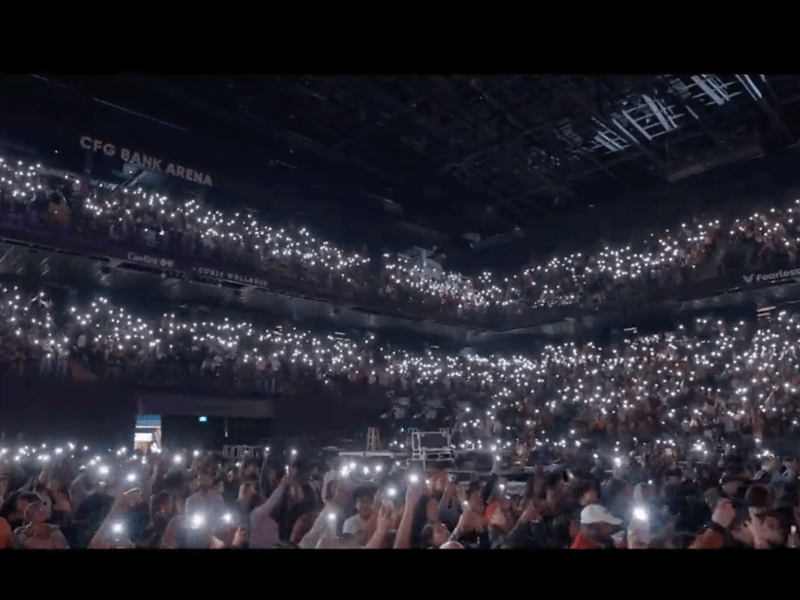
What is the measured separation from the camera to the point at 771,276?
749 inches

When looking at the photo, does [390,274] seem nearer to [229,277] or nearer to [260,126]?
[229,277]

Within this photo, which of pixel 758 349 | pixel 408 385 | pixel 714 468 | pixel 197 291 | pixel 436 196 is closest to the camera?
pixel 714 468

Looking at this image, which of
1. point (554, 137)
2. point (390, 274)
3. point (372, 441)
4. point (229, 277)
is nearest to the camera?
point (372, 441)

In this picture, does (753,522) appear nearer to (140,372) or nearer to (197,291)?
(140,372)

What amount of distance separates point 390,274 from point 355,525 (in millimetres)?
18377

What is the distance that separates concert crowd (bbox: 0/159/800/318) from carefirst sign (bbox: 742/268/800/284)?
0.27 metres

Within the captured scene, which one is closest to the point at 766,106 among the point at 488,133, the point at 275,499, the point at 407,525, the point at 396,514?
the point at 488,133

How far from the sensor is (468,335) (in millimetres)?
28766

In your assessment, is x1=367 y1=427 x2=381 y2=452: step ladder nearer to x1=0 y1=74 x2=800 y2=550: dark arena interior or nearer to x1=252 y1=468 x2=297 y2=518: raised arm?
x1=0 y1=74 x2=800 y2=550: dark arena interior

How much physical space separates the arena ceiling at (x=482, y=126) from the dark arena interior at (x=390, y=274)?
110mm

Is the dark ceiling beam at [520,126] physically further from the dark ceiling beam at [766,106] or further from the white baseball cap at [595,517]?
the white baseball cap at [595,517]

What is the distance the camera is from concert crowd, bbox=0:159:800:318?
53.9 feet

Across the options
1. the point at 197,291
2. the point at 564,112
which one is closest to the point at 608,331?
the point at 564,112
